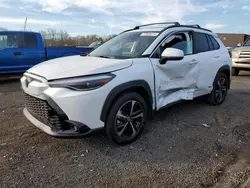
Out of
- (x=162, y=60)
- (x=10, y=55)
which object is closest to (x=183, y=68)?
(x=162, y=60)

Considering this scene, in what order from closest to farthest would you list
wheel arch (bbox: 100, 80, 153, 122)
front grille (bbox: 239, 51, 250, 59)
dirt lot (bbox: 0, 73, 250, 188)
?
1. dirt lot (bbox: 0, 73, 250, 188)
2. wheel arch (bbox: 100, 80, 153, 122)
3. front grille (bbox: 239, 51, 250, 59)

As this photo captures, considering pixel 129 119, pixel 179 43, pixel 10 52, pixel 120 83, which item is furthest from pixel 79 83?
pixel 10 52

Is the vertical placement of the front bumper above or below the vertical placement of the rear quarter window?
A: below

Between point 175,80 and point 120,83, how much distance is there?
132 centimetres

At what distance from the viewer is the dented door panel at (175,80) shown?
12.5 ft

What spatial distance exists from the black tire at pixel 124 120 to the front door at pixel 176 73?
414 mm

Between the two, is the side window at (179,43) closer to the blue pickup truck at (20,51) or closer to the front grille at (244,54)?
the blue pickup truck at (20,51)

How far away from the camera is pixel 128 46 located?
4090 mm

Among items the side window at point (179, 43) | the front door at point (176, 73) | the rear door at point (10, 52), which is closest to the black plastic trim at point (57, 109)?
the front door at point (176, 73)

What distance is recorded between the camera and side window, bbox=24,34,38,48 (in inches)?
337

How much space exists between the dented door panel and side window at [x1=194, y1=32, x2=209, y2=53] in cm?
37

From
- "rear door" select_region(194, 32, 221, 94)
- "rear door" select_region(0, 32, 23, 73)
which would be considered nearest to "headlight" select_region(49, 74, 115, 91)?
"rear door" select_region(194, 32, 221, 94)

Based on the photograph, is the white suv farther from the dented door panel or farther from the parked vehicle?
the parked vehicle

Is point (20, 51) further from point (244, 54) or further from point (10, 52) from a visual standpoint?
point (244, 54)
